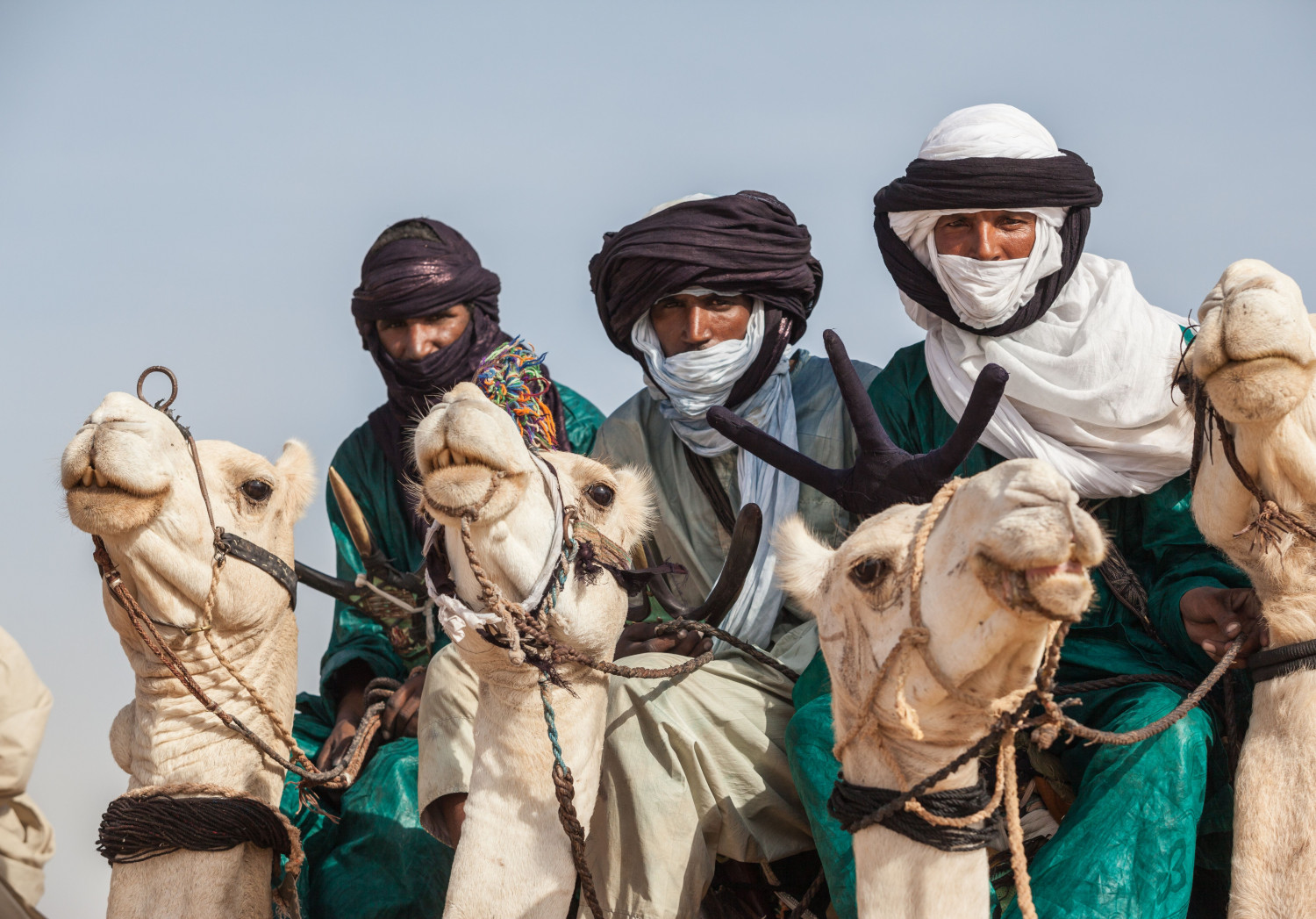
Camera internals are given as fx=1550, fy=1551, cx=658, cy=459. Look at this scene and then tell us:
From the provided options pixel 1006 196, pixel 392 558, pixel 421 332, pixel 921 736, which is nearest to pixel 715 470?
pixel 1006 196

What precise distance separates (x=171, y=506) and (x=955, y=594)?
2.25m

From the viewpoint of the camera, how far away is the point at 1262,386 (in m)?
3.38

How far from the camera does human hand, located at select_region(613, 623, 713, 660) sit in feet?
15.1

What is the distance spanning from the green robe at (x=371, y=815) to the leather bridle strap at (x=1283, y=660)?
2367 millimetres

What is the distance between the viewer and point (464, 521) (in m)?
3.55

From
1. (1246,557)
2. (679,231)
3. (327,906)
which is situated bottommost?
(327,906)

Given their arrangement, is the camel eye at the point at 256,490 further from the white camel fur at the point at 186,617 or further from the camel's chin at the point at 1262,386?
the camel's chin at the point at 1262,386

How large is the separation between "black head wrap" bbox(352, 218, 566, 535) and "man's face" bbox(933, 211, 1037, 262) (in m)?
2.20

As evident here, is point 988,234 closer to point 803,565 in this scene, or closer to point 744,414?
point 744,414

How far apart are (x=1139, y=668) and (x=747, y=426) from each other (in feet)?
4.32

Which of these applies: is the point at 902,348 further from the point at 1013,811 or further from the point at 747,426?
the point at 1013,811

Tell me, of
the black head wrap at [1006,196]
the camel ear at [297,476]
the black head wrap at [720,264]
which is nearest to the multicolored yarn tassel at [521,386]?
the black head wrap at [720,264]

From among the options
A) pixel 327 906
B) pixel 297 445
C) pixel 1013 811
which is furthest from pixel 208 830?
pixel 1013 811

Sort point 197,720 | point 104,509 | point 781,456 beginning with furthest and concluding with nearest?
point 197,720 → point 781,456 → point 104,509
